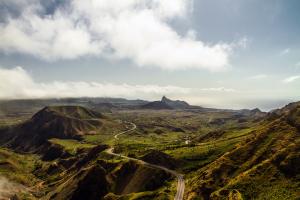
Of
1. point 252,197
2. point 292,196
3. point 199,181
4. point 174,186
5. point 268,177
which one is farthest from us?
point 174,186

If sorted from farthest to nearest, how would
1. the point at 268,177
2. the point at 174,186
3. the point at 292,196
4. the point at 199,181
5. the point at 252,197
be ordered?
the point at 174,186
the point at 199,181
the point at 268,177
the point at 252,197
the point at 292,196

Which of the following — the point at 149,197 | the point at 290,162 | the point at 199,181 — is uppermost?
the point at 290,162

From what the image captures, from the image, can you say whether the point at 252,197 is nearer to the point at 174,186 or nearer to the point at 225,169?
the point at 225,169

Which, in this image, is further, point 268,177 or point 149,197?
point 149,197

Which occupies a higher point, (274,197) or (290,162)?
(290,162)

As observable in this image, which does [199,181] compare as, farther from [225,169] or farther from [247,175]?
[247,175]

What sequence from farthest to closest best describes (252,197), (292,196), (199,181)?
(199,181) → (252,197) → (292,196)

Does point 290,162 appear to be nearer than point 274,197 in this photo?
No

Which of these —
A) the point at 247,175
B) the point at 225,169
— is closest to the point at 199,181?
the point at 225,169

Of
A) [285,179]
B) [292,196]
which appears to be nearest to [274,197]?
[292,196]
